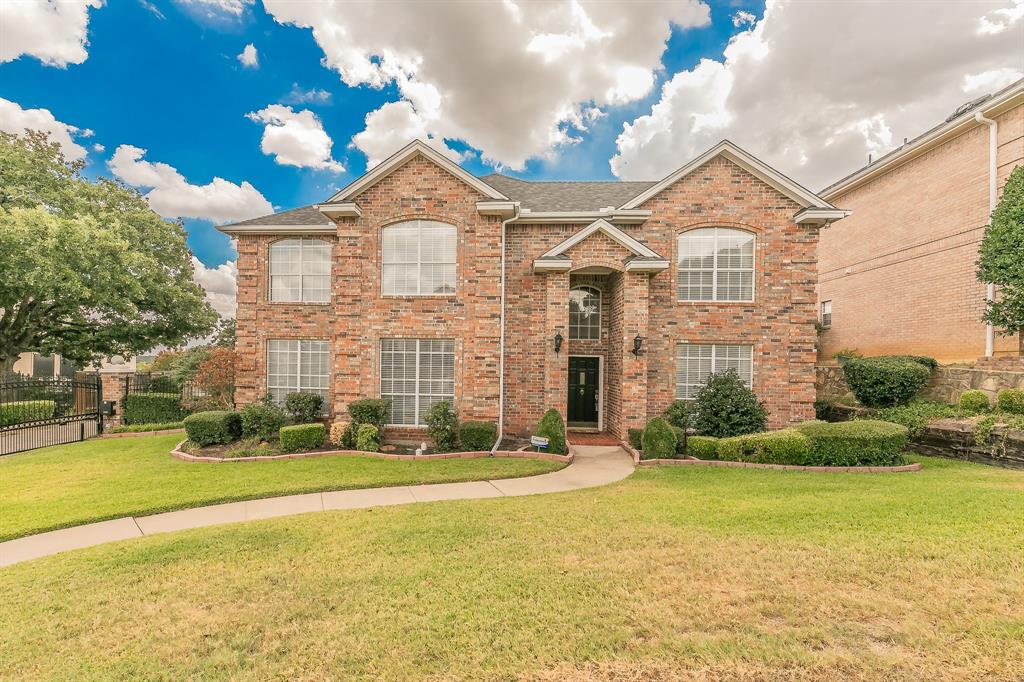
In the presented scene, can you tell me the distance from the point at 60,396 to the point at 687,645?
737 inches

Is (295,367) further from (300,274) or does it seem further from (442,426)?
(442,426)

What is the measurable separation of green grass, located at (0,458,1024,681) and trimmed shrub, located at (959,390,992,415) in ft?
18.3

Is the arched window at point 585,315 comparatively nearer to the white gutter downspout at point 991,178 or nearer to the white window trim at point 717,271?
the white window trim at point 717,271

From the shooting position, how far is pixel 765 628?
3453mm

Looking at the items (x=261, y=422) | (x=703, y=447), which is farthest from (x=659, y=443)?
(x=261, y=422)

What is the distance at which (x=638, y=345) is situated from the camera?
11.6 metres

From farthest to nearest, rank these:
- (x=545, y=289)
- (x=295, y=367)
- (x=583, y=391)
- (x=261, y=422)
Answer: (x=583, y=391)
(x=295, y=367)
(x=545, y=289)
(x=261, y=422)

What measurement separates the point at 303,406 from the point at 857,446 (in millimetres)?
14312

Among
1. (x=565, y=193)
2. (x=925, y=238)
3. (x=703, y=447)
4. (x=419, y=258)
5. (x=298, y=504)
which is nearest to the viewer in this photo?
(x=298, y=504)

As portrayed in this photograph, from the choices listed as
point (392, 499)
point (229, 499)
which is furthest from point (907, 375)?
point (229, 499)

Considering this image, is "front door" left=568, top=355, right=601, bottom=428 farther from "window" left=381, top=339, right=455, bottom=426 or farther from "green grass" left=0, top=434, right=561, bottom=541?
"green grass" left=0, top=434, right=561, bottom=541

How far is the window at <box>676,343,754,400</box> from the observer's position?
12.5 m

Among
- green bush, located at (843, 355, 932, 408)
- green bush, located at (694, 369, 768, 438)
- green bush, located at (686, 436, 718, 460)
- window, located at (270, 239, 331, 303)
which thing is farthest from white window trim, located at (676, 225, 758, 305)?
window, located at (270, 239, 331, 303)

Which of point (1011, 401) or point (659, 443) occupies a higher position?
point (1011, 401)
